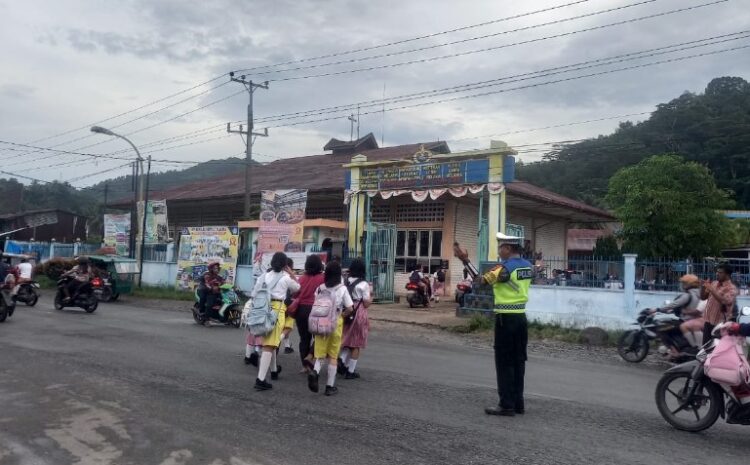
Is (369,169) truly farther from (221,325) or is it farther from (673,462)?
(673,462)

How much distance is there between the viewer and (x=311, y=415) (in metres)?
6.45

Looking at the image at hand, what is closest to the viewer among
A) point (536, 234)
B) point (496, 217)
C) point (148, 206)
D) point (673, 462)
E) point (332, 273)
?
point (673, 462)

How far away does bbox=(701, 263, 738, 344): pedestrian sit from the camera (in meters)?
9.86

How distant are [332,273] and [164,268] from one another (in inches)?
777

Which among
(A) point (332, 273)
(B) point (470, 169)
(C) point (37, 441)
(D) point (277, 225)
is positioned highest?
(B) point (470, 169)

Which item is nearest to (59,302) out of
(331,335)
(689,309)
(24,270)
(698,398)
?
(24,270)

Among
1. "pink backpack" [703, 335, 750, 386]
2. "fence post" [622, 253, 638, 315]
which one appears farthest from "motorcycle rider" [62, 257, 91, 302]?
"pink backpack" [703, 335, 750, 386]

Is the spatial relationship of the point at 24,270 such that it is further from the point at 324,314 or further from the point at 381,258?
the point at 324,314

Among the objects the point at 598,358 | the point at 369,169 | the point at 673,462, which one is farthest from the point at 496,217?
the point at 673,462

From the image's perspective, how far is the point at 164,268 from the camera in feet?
84.5

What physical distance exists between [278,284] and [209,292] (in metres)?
7.48

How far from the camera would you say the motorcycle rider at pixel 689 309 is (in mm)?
10750

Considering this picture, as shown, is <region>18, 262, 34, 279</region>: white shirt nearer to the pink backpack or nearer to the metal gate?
the metal gate

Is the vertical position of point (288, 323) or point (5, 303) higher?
point (288, 323)
